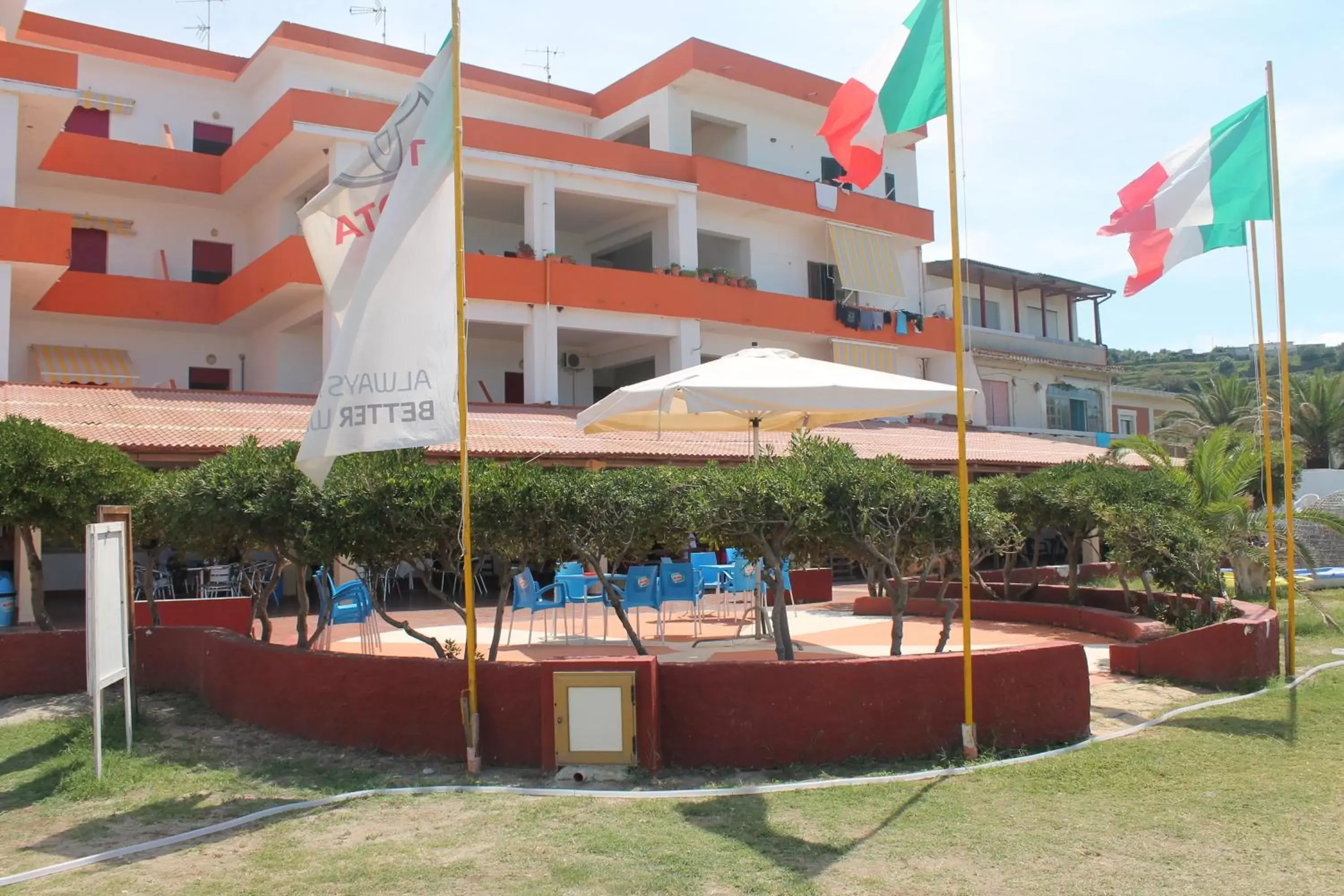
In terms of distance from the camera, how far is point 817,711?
20.6 feet

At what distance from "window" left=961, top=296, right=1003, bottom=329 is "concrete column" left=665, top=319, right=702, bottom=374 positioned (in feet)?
37.0

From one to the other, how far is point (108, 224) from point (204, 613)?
584 inches

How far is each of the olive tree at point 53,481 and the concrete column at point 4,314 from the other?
→ 33.1ft

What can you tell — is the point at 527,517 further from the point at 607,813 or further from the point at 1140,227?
the point at 1140,227

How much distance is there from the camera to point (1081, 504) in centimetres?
1181

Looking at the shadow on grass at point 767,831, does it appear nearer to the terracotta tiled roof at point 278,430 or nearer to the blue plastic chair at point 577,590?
the blue plastic chair at point 577,590

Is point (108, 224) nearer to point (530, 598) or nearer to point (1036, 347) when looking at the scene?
point (530, 598)

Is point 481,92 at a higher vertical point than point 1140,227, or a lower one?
higher

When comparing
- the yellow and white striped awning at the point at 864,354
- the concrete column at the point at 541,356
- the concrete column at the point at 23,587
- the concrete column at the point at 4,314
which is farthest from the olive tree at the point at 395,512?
the yellow and white striped awning at the point at 864,354

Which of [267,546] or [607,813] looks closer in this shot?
[607,813]

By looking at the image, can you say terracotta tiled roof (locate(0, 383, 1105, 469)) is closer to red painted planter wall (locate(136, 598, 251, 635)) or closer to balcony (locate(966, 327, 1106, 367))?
red painted planter wall (locate(136, 598, 251, 635))

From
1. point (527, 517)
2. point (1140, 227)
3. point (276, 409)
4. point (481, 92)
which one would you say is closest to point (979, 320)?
point (481, 92)

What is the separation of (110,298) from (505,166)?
8651mm

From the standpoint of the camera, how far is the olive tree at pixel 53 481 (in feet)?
29.8
